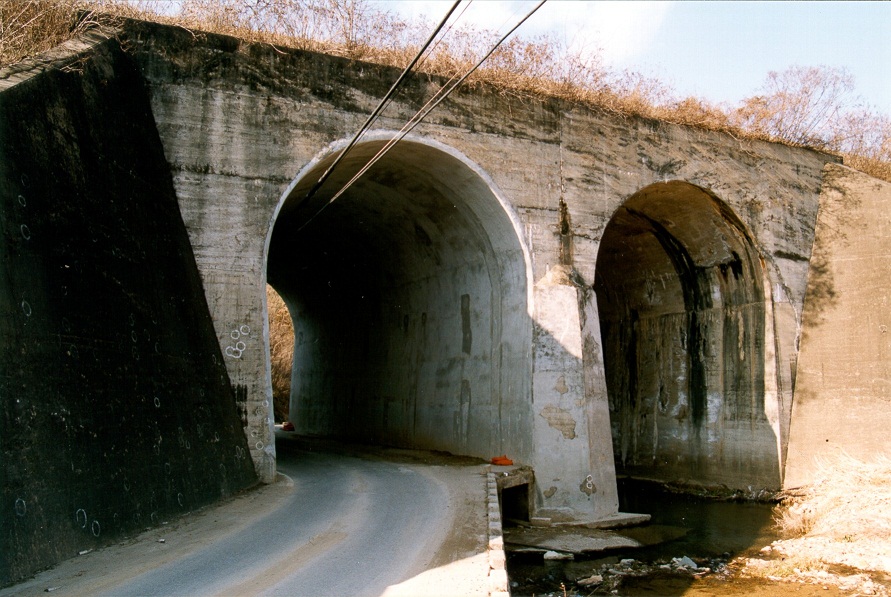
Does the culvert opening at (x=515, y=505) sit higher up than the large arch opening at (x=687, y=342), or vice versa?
the large arch opening at (x=687, y=342)

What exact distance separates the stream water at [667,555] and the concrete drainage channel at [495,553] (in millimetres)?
981

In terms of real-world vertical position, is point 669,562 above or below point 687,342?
below

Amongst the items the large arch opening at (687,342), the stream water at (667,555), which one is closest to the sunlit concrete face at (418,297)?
the stream water at (667,555)

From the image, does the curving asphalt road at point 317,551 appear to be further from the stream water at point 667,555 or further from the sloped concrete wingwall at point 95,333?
the stream water at point 667,555

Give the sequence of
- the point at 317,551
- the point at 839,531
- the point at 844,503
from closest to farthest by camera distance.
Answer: the point at 317,551, the point at 839,531, the point at 844,503

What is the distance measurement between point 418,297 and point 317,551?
9.63 metres

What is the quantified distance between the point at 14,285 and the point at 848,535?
11406mm

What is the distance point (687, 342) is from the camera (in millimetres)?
17047

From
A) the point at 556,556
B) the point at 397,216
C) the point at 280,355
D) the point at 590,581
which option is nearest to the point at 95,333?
the point at 590,581

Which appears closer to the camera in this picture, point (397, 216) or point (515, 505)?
point (515, 505)

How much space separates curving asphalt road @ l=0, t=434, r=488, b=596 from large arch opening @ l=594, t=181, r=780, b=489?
7232 millimetres

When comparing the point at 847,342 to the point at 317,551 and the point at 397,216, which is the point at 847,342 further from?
the point at 317,551

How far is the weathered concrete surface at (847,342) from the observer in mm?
14797

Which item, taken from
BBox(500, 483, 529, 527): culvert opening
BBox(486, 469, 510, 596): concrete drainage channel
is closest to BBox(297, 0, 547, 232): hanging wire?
BBox(486, 469, 510, 596): concrete drainage channel
